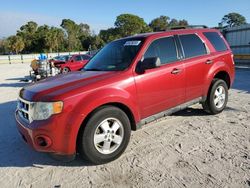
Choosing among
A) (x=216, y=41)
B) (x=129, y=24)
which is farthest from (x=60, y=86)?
(x=129, y=24)

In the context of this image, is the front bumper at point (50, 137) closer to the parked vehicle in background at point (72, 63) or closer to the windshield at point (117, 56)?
the windshield at point (117, 56)

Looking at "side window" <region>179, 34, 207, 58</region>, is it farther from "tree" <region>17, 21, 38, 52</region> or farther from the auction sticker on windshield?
"tree" <region>17, 21, 38, 52</region>

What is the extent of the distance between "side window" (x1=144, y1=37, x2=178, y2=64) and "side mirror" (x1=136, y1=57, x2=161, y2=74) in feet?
0.95

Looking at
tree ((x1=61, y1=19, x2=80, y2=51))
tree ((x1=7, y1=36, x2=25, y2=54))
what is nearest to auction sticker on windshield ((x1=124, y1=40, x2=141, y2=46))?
tree ((x1=7, y1=36, x2=25, y2=54))

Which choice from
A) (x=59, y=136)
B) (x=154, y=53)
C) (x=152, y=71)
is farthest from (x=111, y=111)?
(x=154, y=53)

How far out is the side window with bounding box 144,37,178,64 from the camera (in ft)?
16.4

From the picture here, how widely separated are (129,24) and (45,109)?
8585cm

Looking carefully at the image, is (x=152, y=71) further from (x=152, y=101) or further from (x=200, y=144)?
(x=200, y=144)

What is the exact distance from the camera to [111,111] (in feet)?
13.7

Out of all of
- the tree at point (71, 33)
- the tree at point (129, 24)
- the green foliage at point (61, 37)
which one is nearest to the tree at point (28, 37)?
the green foliage at point (61, 37)

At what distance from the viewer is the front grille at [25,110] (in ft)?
13.2

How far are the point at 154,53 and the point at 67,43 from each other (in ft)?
248

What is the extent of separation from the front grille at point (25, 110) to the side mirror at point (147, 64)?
1.76 meters

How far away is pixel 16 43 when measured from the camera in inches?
2699
